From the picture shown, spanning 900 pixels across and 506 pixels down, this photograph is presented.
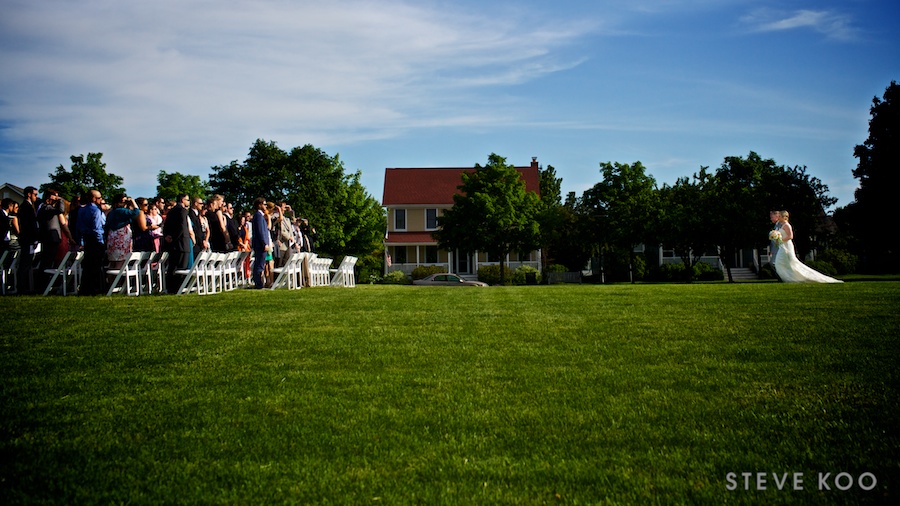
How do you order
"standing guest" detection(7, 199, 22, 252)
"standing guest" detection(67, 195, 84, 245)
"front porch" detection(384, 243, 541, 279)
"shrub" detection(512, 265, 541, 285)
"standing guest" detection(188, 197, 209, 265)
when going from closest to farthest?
"standing guest" detection(67, 195, 84, 245), "standing guest" detection(7, 199, 22, 252), "standing guest" detection(188, 197, 209, 265), "shrub" detection(512, 265, 541, 285), "front porch" detection(384, 243, 541, 279)

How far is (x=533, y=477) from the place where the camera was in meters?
3.66

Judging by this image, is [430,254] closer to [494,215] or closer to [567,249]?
[567,249]

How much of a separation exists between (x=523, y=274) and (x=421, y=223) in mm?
12721

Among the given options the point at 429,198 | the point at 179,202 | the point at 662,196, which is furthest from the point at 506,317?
the point at 429,198

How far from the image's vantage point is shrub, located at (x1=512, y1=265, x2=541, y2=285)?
51.5 meters

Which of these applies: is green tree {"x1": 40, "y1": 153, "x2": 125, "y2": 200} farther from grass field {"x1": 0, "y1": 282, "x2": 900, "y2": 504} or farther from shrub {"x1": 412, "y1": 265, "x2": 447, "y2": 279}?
grass field {"x1": 0, "y1": 282, "x2": 900, "y2": 504}

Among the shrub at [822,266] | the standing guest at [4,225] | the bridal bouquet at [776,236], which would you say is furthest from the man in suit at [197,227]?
the shrub at [822,266]

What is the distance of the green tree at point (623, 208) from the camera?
4734 cm

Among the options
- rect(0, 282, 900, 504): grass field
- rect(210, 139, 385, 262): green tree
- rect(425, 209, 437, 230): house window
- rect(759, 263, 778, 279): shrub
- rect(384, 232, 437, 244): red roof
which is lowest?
rect(759, 263, 778, 279): shrub

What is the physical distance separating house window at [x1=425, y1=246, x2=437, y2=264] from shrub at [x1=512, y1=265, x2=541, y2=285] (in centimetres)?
1013

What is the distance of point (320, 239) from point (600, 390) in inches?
2040

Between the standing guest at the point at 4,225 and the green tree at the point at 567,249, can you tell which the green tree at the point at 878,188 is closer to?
the green tree at the point at 567,249

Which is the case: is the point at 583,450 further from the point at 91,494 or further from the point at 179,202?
the point at 179,202

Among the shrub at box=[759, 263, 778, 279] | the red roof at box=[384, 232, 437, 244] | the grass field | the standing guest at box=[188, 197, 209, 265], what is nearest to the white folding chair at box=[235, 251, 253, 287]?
the standing guest at box=[188, 197, 209, 265]
